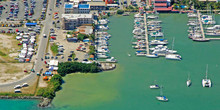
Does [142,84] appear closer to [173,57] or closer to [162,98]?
[162,98]

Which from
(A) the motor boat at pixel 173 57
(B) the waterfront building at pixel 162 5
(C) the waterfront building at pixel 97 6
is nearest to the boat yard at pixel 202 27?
(B) the waterfront building at pixel 162 5

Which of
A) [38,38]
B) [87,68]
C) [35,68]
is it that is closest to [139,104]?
[87,68]

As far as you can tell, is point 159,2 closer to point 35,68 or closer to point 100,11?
point 100,11

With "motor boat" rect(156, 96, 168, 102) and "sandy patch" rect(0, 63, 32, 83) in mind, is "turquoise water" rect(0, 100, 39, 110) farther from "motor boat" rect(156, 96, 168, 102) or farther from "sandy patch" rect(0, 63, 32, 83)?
"motor boat" rect(156, 96, 168, 102)

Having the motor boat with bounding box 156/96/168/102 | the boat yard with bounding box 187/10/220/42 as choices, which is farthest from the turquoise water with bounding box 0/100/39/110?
the boat yard with bounding box 187/10/220/42

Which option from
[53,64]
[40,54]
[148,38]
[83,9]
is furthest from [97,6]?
[53,64]
